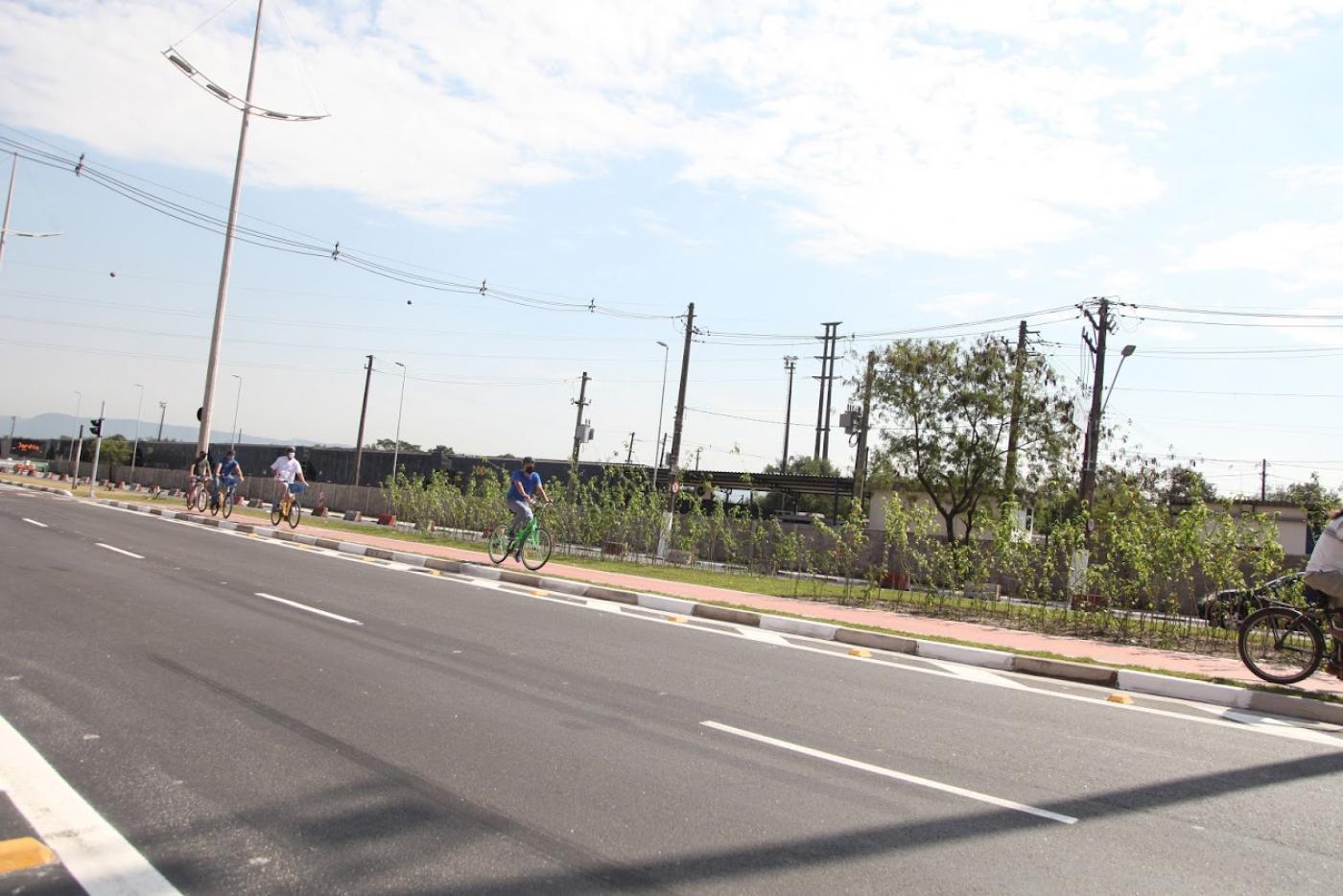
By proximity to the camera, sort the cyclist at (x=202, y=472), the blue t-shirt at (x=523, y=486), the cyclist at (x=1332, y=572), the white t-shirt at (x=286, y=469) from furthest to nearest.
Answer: the cyclist at (x=202, y=472) → the white t-shirt at (x=286, y=469) → the blue t-shirt at (x=523, y=486) → the cyclist at (x=1332, y=572)

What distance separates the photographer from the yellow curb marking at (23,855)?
12.0ft

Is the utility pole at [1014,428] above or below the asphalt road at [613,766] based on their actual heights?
above

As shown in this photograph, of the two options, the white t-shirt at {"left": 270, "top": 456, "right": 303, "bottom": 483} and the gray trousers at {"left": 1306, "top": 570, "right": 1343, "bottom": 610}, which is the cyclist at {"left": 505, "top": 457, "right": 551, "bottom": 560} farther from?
the gray trousers at {"left": 1306, "top": 570, "right": 1343, "bottom": 610}

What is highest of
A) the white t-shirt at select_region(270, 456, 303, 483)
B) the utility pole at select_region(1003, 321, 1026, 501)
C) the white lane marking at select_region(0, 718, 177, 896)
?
the utility pole at select_region(1003, 321, 1026, 501)

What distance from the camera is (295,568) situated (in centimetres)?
1436

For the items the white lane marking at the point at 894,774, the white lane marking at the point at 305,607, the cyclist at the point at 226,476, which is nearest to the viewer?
the white lane marking at the point at 894,774

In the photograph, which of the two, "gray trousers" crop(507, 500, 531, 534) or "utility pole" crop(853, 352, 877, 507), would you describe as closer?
"gray trousers" crop(507, 500, 531, 534)

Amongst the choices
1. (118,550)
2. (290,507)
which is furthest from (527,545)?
(290,507)

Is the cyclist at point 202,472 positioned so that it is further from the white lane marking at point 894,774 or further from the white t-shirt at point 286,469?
the white lane marking at point 894,774

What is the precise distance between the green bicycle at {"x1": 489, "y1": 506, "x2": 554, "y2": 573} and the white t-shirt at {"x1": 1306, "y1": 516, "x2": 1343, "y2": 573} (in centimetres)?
1110

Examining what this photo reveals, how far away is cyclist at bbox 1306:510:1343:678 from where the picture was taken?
8859 mm

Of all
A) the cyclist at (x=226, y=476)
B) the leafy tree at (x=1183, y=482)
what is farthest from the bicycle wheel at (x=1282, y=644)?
the leafy tree at (x=1183, y=482)

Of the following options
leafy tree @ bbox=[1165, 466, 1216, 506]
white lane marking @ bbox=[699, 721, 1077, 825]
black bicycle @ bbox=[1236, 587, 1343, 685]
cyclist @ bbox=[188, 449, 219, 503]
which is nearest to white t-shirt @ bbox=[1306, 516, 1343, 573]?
black bicycle @ bbox=[1236, 587, 1343, 685]

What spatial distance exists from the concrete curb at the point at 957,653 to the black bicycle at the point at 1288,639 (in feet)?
2.58
